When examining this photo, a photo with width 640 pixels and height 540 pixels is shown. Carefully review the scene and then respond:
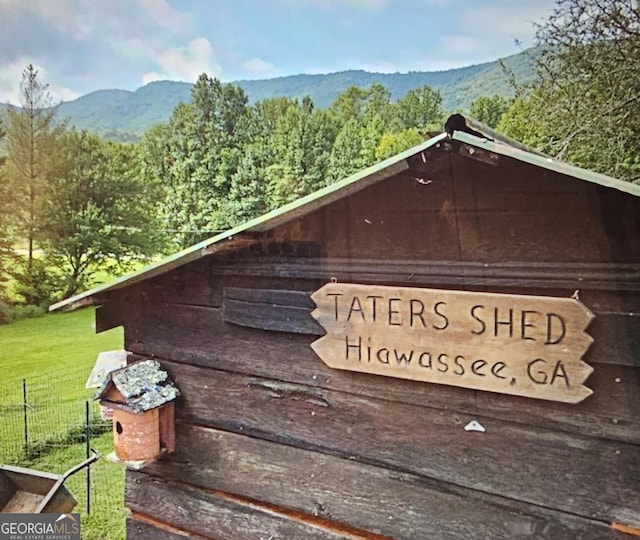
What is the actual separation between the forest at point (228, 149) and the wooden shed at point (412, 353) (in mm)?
1473

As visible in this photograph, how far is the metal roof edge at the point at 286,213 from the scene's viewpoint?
785mm

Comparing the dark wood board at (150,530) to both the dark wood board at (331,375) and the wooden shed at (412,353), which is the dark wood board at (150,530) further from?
the dark wood board at (331,375)

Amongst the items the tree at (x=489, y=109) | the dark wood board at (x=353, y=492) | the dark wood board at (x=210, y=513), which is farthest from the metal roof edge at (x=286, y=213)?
the tree at (x=489, y=109)

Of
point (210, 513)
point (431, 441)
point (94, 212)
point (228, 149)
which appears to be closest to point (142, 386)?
point (210, 513)

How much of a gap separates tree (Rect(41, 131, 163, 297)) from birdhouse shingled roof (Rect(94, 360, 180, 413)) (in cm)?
140

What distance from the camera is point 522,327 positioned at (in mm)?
783

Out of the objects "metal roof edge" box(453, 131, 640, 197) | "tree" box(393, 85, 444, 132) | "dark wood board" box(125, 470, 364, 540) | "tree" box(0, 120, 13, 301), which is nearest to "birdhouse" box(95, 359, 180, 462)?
"dark wood board" box(125, 470, 364, 540)

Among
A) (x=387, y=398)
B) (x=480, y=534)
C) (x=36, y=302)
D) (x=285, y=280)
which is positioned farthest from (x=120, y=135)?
(x=480, y=534)

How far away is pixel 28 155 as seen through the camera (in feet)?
8.13

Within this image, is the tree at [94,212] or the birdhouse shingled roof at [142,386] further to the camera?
the tree at [94,212]

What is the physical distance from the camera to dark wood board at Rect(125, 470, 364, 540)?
3.47 ft

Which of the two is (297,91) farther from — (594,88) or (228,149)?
(594,88)

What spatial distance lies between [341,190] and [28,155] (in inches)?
86.8

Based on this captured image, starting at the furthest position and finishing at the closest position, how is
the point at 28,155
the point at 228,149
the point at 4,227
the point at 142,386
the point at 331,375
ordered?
the point at 228,149 → the point at 28,155 → the point at 4,227 → the point at 142,386 → the point at 331,375
